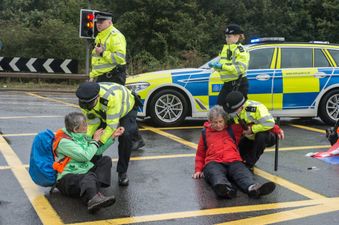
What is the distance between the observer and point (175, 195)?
5.45 metres

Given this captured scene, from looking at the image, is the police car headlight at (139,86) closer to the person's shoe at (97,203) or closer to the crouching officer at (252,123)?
the crouching officer at (252,123)

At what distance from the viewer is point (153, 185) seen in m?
5.81

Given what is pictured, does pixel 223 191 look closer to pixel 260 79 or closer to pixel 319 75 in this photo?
pixel 260 79

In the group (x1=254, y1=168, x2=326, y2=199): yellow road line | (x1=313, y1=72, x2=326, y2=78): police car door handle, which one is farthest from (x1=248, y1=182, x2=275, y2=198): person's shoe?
(x1=313, y1=72, x2=326, y2=78): police car door handle

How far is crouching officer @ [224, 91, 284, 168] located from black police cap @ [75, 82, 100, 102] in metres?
1.61

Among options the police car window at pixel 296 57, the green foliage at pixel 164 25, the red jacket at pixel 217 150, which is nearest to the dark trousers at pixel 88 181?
the red jacket at pixel 217 150

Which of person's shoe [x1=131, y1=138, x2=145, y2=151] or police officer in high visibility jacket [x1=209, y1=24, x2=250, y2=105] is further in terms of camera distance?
police officer in high visibility jacket [x1=209, y1=24, x2=250, y2=105]

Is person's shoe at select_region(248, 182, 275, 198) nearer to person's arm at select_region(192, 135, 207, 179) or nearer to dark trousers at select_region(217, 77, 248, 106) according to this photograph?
person's arm at select_region(192, 135, 207, 179)

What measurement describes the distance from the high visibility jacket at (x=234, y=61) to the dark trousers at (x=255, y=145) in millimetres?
1682

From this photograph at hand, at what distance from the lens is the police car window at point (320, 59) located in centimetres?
1035

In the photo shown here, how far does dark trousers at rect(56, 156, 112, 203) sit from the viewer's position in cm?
493

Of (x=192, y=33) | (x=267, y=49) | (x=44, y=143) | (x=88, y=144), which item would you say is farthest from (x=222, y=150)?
(x=192, y=33)

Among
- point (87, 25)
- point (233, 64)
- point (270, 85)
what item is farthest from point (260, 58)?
point (87, 25)

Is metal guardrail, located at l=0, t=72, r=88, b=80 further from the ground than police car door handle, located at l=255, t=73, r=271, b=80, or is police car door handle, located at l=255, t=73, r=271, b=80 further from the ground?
police car door handle, located at l=255, t=73, r=271, b=80
